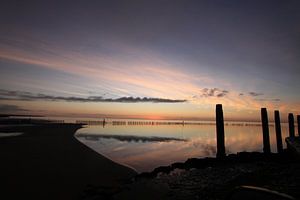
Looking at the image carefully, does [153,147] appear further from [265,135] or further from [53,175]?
[53,175]

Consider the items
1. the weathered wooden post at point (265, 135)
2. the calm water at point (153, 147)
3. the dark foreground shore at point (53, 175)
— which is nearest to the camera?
the dark foreground shore at point (53, 175)

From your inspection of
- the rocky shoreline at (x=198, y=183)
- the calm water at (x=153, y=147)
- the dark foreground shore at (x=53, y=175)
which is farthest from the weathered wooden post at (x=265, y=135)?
the dark foreground shore at (x=53, y=175)

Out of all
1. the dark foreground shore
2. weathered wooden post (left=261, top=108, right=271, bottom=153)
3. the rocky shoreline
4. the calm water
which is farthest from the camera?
weathered wooden post (left=261, top=108, right=271, bottom=153)

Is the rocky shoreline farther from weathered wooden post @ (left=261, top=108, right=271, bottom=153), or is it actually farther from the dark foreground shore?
weathered wooden post @ (left=261, top=108, right=271, bottom=153)

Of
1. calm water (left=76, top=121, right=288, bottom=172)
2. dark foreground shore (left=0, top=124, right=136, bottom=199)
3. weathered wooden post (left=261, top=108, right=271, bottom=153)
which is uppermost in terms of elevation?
weathered wooden post (left=261, top=108, right=271, bottom=153)

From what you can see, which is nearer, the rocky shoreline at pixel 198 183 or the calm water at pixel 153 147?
the rocky shoreline at pixel 198 183

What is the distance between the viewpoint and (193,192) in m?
8.46

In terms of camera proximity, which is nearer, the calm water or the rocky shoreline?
the rocky shoreline

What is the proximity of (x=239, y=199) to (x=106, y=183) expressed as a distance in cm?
653

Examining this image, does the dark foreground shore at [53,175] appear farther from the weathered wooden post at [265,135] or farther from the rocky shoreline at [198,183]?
the weathered wooden post at [265,135]

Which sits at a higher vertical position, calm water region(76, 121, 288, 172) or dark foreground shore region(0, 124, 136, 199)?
dark foreground shore region(0, 124, 136, 199)

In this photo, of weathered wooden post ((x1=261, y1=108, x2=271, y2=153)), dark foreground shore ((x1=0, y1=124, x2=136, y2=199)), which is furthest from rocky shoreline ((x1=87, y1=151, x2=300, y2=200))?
weathered wooden post ((x1=261, y1=108, x2=271, y2=153))

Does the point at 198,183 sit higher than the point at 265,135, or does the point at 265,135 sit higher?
the point at 265,135

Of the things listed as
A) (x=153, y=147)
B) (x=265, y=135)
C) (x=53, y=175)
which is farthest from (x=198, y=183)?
(x=153, y=147)
